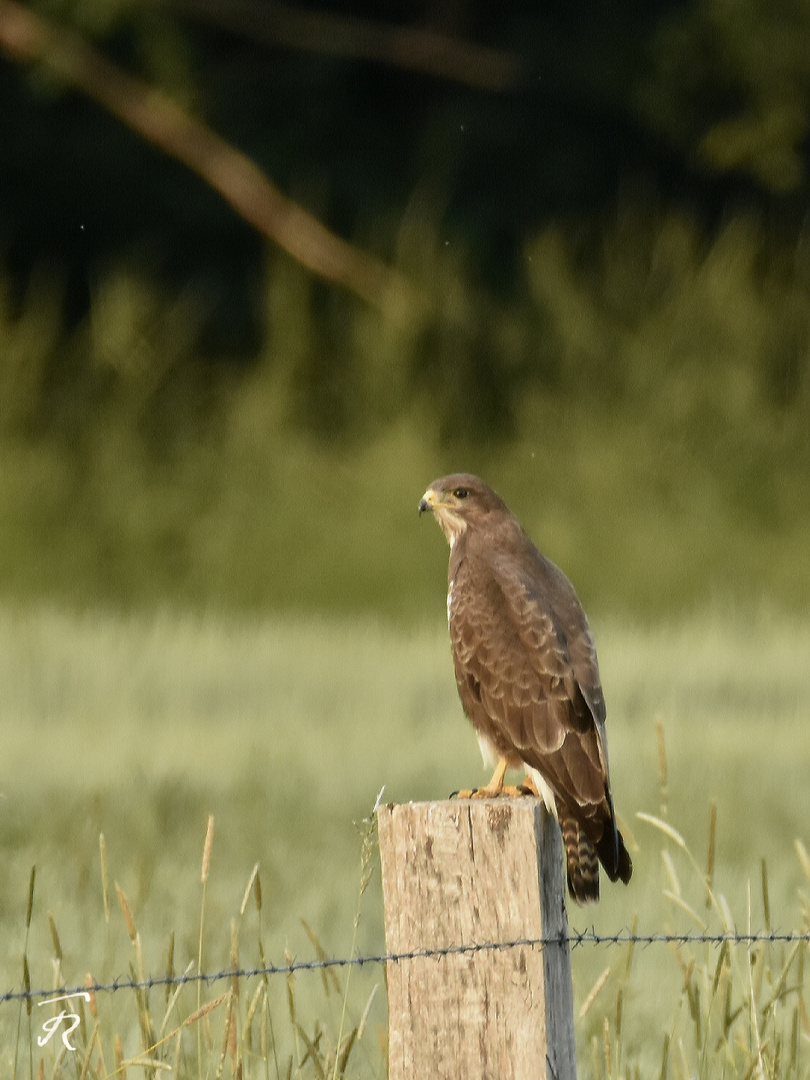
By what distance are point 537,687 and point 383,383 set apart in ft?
29.3

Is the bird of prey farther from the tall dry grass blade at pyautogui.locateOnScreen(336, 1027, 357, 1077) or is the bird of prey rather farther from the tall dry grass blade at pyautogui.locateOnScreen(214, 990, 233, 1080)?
the tall dry grass blade at pyautogui.locateOnScreen(214, 990, 233, 1080)

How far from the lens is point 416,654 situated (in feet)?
29.7

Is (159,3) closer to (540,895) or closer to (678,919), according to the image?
(678,919)

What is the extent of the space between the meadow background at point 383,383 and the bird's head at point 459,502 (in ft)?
10.4

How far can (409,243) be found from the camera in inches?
458

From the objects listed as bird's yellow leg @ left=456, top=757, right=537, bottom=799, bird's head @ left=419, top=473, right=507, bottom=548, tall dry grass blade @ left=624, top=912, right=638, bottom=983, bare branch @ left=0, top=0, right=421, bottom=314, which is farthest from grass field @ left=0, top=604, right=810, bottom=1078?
bare branch @ left=0, top=0, right=421, bottom=314

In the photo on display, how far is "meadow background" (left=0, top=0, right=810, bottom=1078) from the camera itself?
8.23 meters

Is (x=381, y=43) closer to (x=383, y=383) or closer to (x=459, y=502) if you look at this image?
(x=383, y=383)

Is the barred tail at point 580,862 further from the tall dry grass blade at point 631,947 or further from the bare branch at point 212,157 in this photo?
the bare branch at point 212,157

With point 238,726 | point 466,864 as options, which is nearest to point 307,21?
point 238,726

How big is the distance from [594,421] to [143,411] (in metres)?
2.99

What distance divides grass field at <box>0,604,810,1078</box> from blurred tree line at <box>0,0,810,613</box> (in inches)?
85.1

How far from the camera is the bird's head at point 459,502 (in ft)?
11.7
